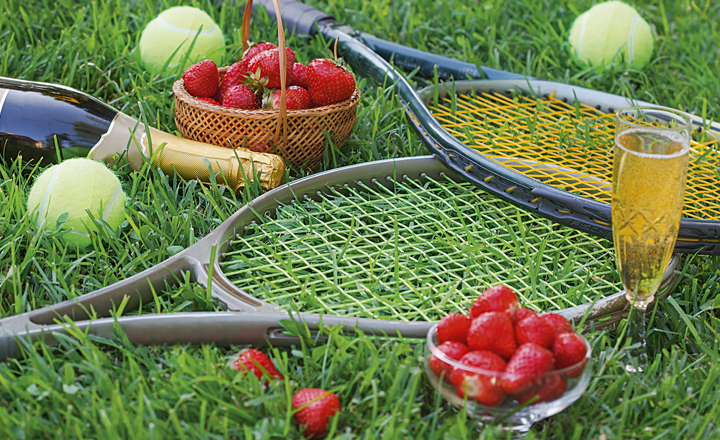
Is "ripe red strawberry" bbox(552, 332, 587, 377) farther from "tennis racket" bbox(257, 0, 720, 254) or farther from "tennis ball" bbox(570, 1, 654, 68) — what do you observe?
"tennis ball" bbox(570, 1, 654, 68)

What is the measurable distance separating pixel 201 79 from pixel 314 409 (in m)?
1.34

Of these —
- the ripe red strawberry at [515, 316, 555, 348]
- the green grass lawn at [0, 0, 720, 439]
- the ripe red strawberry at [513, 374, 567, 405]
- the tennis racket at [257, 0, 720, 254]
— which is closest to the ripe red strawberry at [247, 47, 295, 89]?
the green grass lawn at [0, 0, 720, 439]

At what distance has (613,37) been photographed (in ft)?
10.8

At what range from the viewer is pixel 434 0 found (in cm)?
405

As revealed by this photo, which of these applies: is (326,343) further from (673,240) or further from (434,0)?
(434,0)

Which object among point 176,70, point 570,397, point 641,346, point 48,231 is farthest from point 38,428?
point 176,70

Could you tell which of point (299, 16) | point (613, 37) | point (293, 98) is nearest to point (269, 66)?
point (293, 98)

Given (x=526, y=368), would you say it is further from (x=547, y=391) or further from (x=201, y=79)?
(x=201, y=79)

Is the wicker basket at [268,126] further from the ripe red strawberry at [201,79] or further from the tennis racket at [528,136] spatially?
the tennis racket at [528,136]

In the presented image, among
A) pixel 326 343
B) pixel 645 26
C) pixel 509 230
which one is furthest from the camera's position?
pixel 645 26

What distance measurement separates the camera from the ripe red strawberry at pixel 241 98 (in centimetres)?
231

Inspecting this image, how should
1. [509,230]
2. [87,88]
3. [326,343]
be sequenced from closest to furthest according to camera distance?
[326,343] < [509,230] < [87,88]

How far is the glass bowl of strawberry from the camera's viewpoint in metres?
1.33

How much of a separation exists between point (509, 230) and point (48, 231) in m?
1.34
